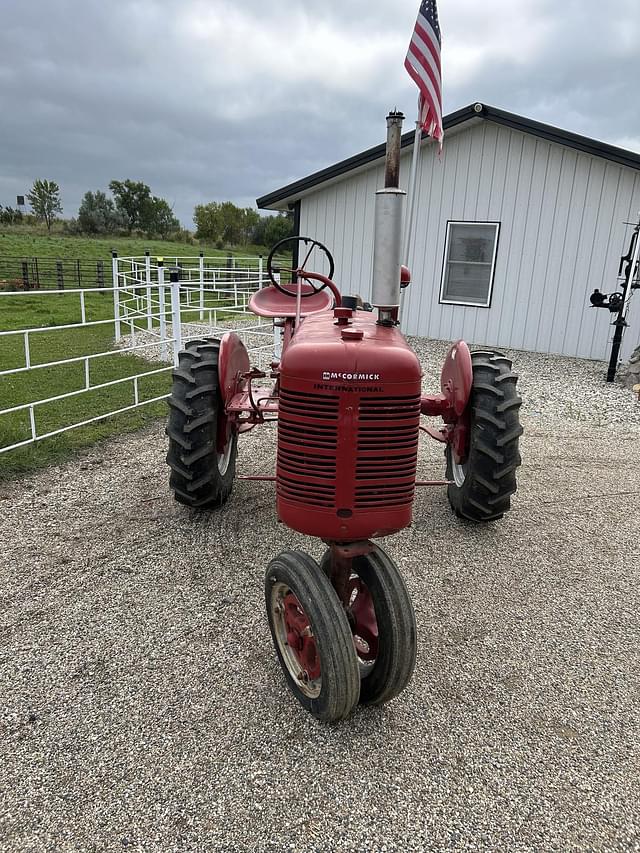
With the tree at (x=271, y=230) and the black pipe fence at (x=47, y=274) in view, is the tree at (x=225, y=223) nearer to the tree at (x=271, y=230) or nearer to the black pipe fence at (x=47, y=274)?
the tree at (x=271, y=230)

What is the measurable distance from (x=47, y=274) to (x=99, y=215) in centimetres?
2444

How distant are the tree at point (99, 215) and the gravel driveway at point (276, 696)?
42132 mm

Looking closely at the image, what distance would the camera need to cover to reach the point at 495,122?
30.1 feet

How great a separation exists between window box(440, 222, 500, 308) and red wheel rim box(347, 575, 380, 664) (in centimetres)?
848

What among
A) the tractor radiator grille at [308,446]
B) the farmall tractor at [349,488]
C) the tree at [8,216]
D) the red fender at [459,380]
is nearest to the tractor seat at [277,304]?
the red fender at [459,380]

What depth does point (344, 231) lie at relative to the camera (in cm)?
1077

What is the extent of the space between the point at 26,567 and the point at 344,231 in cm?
882

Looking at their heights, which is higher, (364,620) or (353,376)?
(353,376)

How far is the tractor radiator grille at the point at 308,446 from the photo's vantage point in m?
2.07

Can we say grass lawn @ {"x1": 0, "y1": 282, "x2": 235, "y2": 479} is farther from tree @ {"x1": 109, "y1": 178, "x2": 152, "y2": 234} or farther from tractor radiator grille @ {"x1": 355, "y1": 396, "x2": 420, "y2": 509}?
tree @ {"x1": 109, "y1": 178, "x2": 152, "y2": 234}

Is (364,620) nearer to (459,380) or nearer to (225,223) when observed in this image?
(459,380)

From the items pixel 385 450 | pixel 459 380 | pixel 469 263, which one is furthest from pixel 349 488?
pixel 469 263

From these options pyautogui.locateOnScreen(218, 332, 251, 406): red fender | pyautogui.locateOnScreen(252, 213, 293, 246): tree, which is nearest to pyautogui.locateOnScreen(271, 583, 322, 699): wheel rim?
pyautogui.locateOnScreen(218, 332, 251, 406): red fender

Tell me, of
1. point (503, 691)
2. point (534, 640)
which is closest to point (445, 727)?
point (503, 691)
